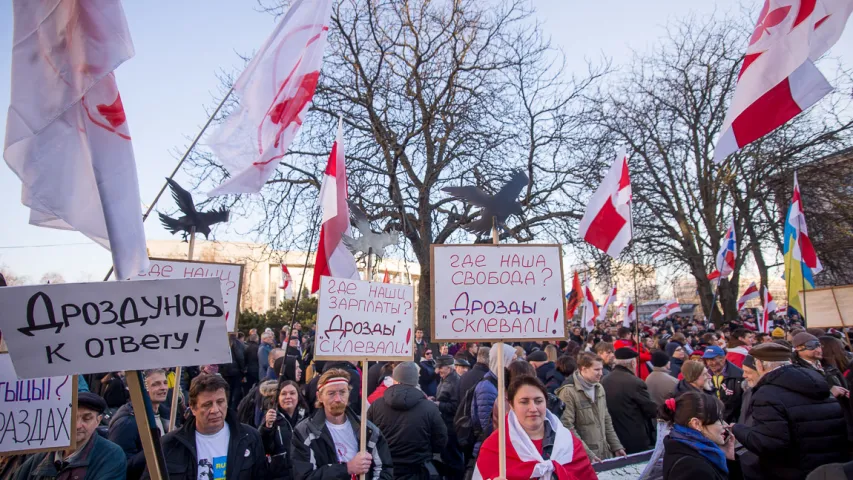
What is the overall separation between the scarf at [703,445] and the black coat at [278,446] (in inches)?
99.5

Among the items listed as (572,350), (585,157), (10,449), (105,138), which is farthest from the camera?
(585,157)

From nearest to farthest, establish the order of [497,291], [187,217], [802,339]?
1. [497,291]
2. [187,217]
3. [802,339]

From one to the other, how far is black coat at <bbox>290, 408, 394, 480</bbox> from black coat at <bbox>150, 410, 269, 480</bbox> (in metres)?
0.24

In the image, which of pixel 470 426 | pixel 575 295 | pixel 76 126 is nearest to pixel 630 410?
pixel 470 426

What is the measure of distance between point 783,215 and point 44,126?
22.5 meters

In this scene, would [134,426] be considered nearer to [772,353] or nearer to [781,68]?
[772,353]

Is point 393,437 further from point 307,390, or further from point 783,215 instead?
point 783,215

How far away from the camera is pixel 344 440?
4.01m

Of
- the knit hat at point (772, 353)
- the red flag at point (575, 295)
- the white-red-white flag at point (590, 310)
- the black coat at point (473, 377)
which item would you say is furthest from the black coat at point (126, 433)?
the red flag at point (575, 295)

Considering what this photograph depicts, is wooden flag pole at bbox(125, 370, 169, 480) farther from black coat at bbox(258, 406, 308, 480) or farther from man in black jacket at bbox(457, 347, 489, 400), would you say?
man in black jacket at bbox(457, 347, 489, 400)

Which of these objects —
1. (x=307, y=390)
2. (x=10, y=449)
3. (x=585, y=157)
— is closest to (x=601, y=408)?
(x=307, y=390)

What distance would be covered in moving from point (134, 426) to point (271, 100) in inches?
102

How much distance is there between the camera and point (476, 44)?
50.1 feet

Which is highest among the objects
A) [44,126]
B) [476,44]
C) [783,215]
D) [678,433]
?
[476,44]
